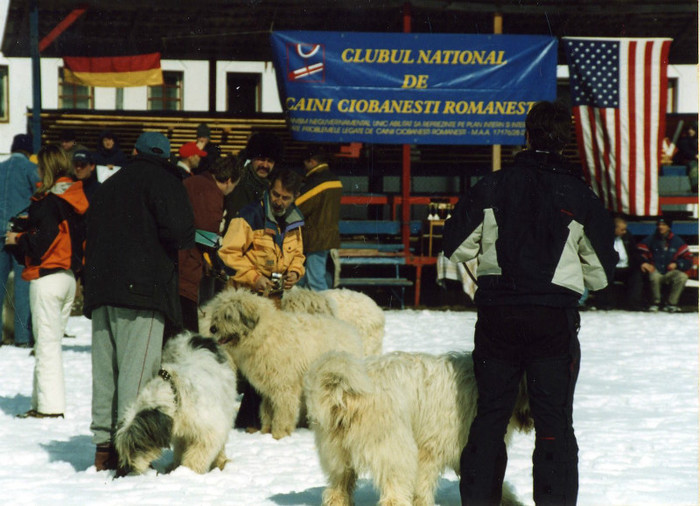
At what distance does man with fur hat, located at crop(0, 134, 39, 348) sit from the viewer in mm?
9766

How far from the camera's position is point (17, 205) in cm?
984

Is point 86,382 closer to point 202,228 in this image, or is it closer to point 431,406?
point 202,228

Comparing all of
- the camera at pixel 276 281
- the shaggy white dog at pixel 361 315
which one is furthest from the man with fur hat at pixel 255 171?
the camera at pixel 276 281

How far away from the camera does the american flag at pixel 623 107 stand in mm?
14250

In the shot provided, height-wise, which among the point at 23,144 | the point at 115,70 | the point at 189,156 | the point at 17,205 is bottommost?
the point at 17,205

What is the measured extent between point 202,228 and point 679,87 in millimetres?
25524

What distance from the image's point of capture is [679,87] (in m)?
29.7

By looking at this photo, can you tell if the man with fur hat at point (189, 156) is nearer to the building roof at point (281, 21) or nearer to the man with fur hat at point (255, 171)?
the man with fur hat at point (255, 171)

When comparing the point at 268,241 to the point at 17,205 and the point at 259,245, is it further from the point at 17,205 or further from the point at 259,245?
the point at 17,205

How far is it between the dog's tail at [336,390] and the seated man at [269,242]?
2.43m

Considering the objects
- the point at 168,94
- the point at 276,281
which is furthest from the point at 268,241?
the point at 168,94

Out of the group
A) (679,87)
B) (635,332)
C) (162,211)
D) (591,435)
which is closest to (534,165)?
(162,211)

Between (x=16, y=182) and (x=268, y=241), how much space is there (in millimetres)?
4075

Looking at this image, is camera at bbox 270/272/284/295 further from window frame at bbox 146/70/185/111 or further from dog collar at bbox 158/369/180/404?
window frame at bbox 146/70/185/111
